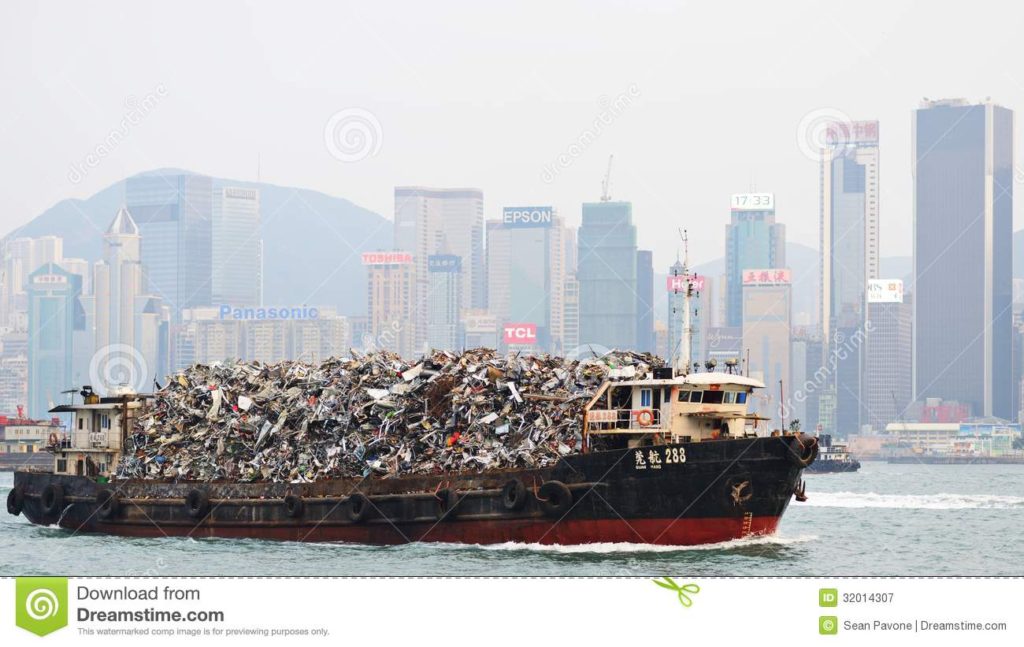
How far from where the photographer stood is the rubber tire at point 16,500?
62.2 metres

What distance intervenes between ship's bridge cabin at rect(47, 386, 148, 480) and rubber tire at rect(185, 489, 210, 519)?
641 centimetres

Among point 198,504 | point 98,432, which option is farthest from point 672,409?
point 98,432

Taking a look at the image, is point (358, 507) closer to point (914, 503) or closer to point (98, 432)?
point (98, 432)

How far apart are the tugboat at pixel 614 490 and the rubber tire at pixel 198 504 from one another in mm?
546

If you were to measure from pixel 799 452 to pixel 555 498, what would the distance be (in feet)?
24.6

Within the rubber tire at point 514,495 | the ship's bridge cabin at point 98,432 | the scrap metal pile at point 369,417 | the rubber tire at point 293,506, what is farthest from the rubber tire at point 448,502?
the ship's bridge cabin at point 98,432

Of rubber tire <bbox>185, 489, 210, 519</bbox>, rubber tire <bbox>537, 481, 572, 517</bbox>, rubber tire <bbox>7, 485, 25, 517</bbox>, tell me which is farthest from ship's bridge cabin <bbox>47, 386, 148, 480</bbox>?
rubber tire <bbox>537, 481, 572, 517</bbox>

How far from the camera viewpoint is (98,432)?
60.1 m

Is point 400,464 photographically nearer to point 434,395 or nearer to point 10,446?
point 434,395

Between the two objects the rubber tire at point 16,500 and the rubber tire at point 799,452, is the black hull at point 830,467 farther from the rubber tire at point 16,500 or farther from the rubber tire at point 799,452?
the rubber tire at point 799,452

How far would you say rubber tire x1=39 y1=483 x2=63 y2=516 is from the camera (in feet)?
194

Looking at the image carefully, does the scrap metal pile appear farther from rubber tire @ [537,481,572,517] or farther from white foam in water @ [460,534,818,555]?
white foam in water @ [460,534,818,555]
